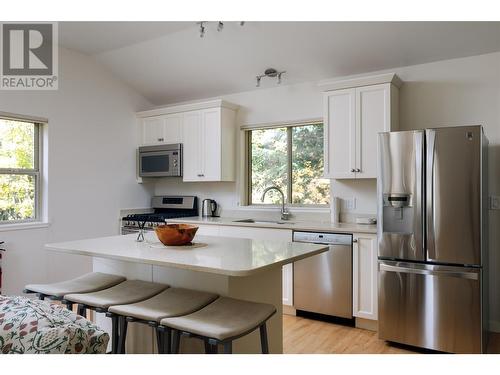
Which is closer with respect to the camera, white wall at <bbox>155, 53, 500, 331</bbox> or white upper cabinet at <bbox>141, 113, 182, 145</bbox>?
white wall at <bbox>155, 53, 500, 331</bbox>

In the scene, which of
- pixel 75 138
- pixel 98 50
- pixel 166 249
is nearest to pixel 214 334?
pixel 166 249

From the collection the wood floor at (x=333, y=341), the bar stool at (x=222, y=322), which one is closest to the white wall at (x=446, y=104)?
the wood floor at (x=333, y=341)

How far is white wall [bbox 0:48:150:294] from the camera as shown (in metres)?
3.89

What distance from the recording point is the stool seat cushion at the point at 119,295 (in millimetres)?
2039

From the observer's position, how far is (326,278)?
3.43 m

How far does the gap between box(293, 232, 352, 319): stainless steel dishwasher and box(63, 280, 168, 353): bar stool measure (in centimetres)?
161

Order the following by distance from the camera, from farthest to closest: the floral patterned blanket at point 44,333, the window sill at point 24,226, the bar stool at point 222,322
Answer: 1. the window sill at point 24,226
2. the bar stool at point 222,322
3. the floral patterned blanket at point 44,333

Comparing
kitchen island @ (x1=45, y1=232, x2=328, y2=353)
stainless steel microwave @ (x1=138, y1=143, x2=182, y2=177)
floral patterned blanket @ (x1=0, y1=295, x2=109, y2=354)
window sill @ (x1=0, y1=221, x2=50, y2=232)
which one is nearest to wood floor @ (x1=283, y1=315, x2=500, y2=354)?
kitchen island @ (x1=45, y1=232, x2=328, y2=353)

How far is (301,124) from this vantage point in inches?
167

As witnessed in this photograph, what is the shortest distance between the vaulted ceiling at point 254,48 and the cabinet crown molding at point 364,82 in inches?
9.4

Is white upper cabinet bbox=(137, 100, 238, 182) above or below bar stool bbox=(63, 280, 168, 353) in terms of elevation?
above

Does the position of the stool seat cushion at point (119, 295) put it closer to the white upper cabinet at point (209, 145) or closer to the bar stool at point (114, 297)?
the bar stool at point (114, 297)

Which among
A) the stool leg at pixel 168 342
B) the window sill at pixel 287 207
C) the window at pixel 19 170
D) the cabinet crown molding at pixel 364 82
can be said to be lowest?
the stool leg at pixel 168 342

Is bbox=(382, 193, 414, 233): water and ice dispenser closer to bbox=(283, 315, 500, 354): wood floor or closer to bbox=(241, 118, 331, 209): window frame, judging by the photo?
bbox=(283, 315, 500, 354): wood floor
